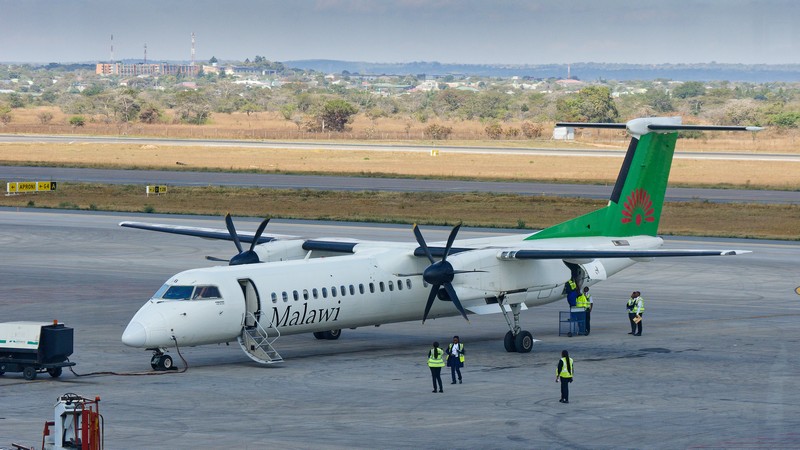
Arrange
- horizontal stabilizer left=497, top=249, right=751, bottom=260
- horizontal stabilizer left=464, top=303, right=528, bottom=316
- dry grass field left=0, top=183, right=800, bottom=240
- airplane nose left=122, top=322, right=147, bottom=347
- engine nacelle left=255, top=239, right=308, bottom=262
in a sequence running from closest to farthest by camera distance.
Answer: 1. airplane nose left=122, top=322, right=147, bottom=347
2. horizontal stabilizer left=497, top=249, right=751, bottom=260
3. horizontal stabilizer left=464, top=303, right=528, bottom=316
4. engine nacelle left=255, top=239, right=308, bottom=262
5. dry grass field left=0, top=183, right=800, bottom=240

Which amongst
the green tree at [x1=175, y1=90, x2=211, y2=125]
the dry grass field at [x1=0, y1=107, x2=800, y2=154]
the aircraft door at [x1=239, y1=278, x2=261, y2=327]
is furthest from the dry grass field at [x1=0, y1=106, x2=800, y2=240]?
the aircraft door at [x1=239, y1=278, x2=261, y2=327]

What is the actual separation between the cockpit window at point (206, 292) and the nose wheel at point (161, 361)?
5.73 feet

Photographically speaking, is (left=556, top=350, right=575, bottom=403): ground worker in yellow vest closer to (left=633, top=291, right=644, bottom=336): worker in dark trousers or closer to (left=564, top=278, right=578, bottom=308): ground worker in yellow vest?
(left=564, top=278, right=578, bottom=308): ground worker in yellow vest

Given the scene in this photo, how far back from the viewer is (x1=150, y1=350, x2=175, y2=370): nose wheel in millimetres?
28594

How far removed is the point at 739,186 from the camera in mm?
90438

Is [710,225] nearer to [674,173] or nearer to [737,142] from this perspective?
[674,173]

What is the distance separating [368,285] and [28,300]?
1475 centimetres

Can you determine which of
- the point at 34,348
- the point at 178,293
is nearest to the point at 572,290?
the point at 178,293

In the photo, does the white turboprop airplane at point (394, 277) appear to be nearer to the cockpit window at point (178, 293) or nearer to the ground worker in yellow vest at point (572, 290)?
the cockpit window at point (178, 293)

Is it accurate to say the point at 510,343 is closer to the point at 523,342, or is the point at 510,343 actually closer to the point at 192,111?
the point at 523,342

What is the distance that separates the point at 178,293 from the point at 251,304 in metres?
2.01

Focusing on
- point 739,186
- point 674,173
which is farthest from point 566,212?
point 674,173

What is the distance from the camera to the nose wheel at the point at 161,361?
1126 inches

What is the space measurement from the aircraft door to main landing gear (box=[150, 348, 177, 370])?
2190 mm
